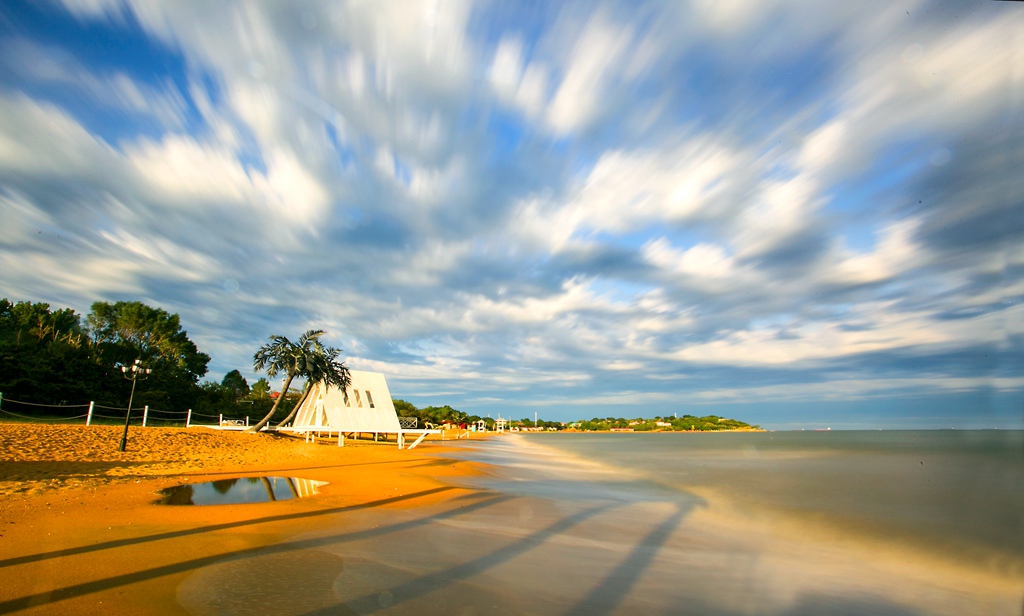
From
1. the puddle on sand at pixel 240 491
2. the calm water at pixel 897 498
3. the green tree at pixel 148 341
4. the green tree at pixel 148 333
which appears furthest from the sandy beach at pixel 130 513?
the green tree at pixel 148 333

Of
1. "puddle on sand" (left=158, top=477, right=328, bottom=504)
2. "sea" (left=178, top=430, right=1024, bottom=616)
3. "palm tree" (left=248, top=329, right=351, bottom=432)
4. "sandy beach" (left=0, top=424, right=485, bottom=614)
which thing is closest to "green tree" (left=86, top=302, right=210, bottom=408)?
"palm tree" (left=248, top=329, right=351, bottom=432)

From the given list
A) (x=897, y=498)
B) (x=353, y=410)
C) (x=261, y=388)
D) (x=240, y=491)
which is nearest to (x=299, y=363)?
(x=353, y=410)

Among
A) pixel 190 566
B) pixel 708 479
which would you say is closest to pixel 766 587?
pixel 190 566

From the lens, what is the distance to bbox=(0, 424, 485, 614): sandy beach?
4637 mm

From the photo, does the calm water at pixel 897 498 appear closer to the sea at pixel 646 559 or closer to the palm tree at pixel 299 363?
the sea at pixel 646 559

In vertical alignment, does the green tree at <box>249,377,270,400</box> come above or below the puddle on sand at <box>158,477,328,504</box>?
above

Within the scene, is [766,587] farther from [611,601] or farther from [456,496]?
[456,496]

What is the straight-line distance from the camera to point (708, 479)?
2114cm

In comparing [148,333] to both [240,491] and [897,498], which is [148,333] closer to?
[240,491]

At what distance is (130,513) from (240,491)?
3.09 metres

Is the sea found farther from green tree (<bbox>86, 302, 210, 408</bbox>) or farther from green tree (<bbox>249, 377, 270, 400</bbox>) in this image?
green tree (<bbox>249, 377, 270, 400</bbox>)

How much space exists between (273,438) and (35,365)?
15165 mm

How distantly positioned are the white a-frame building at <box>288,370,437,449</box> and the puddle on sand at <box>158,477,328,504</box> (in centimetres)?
1546

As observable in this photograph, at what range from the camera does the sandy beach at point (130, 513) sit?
4637 millimetres
